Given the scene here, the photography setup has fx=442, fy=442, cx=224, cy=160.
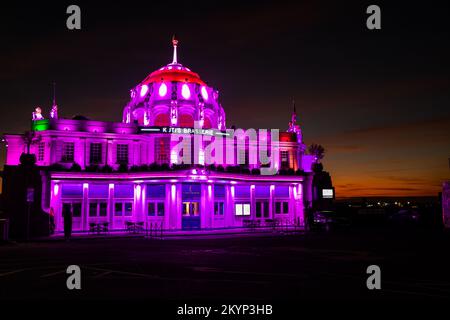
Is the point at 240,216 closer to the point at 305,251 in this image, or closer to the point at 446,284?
the point at 305,251

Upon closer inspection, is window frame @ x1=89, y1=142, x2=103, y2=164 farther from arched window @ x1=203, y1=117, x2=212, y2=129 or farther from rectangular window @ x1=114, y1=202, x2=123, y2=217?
arched window @ x1=203, y1=117, x2=212, y2=129

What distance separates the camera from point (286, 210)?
44.4 m

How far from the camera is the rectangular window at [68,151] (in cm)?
3772

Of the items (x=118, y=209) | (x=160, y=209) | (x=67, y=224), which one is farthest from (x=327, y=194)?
(x=67, y=224)

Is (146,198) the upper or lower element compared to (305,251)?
upper

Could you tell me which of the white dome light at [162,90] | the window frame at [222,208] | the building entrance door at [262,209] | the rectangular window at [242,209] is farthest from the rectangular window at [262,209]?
the white dome light at [162,90]

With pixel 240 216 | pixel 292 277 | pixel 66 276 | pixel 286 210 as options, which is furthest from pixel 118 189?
pixel 292 277

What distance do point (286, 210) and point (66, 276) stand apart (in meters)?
32.4

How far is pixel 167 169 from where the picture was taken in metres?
36.9

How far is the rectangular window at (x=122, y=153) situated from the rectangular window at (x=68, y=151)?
12.8 feet

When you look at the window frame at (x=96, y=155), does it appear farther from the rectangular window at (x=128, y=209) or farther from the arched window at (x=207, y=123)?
the arched window at (x=207, y=123)

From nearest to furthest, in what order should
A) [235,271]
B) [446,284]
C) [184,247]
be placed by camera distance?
[446,284]
[235,271]
[184,247]

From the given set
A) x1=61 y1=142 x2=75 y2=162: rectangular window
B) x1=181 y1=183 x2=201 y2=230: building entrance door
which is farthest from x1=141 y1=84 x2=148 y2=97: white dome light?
x1=181 y1=183 x2=201 y2=230: building entrance door

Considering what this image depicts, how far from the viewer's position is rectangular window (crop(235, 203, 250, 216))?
4150 centimetres
